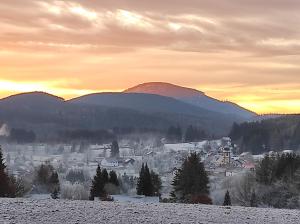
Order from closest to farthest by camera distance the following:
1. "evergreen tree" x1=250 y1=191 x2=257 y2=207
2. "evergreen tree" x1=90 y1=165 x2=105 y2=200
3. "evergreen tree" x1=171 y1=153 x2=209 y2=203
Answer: "evergreen tree" x1=250 y1=191 x2=257 y2=207
"evergreen tree" x1=90 y1=165 x2=105 y2=200
"evergreen tree" x1=171 y1=153 x2=209 y2=203

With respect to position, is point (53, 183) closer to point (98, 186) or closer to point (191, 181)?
point (98, 186)

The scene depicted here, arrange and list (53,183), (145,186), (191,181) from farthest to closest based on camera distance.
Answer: (53,183)
(191,181)
(145,186)

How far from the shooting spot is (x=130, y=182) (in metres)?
154

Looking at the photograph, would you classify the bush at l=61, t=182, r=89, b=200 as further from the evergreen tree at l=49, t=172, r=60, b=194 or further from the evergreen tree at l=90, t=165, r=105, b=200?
the evergreen tree at l=90, t=165, r=105, b=200

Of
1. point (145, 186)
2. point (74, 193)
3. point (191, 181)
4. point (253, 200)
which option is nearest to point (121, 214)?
point (145, 186)

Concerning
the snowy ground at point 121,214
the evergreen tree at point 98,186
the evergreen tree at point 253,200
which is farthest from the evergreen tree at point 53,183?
the snowy ground at point 121,214

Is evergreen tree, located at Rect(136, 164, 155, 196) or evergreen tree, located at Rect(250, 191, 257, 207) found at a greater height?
evergreen tree, located at Rect(136, 164, 155, 196)

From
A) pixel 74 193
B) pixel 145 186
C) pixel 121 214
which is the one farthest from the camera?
pixel 74 193

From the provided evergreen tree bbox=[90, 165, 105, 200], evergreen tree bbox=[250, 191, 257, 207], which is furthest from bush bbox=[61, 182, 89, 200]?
evergreen tree bbox=[250, 191, 257, 207]

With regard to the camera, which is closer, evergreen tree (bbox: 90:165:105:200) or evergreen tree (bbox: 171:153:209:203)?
evergreen tree (bbox: 90:165:105:200)

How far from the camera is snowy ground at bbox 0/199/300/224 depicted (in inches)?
787

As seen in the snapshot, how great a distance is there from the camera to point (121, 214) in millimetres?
21766

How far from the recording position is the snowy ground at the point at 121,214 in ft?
65.6

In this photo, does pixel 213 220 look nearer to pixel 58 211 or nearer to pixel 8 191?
pixel 58 211
